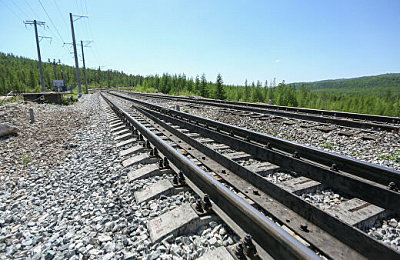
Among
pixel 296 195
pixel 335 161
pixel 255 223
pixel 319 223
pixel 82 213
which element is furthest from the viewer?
pixel 335 161

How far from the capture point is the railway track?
1754 millimetres

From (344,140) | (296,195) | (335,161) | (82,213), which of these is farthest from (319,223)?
(344,140)

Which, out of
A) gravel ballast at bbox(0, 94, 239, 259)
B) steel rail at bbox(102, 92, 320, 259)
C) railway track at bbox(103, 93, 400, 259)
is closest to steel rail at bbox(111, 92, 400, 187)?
railway track at bbox(103, 93, 400, 259)

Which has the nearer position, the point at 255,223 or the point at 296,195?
the point at 255,223

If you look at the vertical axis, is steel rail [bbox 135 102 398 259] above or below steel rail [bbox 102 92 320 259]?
below

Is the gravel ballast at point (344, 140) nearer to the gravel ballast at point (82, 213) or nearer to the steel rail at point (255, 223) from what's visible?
the steel rail at point (255, 223)

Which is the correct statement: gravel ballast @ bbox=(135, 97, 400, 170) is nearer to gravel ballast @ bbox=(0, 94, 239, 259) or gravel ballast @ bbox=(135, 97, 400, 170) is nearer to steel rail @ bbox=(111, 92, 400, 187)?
steel rail @ bbox=(111, 92, 400, 187)

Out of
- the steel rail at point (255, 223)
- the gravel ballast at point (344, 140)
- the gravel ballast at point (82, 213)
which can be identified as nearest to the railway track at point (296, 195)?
the steel rail at point (255, 223)

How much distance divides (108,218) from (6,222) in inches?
55.7

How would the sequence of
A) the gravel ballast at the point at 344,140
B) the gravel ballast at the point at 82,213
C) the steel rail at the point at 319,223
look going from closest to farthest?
1. the steel rail at the point at 319,223
2. the gravel ballast at the point at 82,213
3. the gravel ballast at the point at 344,140

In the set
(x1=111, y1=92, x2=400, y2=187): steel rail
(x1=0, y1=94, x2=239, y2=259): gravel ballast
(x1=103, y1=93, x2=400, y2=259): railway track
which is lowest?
(x1=0, y1=94, x2=239, y2=259): gravel ballast

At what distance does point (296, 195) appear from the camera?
2.38m

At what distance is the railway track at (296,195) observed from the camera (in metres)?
1.75

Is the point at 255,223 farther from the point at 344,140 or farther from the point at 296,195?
the point at 344,140
